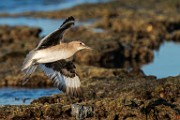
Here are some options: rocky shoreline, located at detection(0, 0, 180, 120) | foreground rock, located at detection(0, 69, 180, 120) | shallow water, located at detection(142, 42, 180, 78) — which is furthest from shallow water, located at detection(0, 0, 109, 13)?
foreground rock, located at detection(0, 69, 180, 120)

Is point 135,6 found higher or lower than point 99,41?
higher

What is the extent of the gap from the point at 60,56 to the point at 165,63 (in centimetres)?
959

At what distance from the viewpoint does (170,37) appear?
86.9 ft

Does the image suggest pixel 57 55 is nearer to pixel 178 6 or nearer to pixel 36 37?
pixel 36 37

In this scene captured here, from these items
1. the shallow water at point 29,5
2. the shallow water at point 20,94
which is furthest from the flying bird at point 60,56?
the shallow water at point 29,5

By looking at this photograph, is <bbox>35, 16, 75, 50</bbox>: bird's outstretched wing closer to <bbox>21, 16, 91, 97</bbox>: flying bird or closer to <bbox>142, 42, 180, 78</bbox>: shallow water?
<bbox>21, 16, 91, 97</bbox>: flying bird

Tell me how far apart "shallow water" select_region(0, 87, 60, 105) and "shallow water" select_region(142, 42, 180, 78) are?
11.4ft

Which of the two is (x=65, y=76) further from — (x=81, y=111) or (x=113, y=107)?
(x=113, y=107)

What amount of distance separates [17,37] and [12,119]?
571 inches

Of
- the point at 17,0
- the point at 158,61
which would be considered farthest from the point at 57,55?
the point at 17,0

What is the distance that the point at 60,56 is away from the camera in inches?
447

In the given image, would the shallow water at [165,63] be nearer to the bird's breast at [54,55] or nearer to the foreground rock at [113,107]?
the foreground rock at [113,107]

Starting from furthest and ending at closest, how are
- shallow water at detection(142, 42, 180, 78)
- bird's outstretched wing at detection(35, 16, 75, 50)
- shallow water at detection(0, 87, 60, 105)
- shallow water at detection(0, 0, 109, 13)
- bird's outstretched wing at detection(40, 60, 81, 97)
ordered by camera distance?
shallow water at detection(0, 0, 109, 13) → shallow water at detection(142, 42, 180, 78) → shallow water at detection(0, 87, 60, 105) → bird's outstretched wing at detection(40, 60, 81, 97) → bird's outstretched wing at detection(35, 16, 75, 50)

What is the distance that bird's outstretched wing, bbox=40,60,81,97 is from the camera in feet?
39.9
